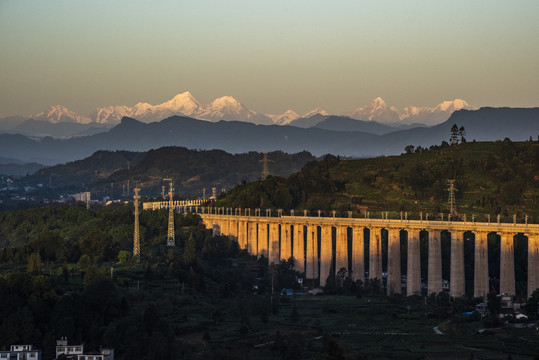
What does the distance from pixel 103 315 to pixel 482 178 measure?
9200 cm

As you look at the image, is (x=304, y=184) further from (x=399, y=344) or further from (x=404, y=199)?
(x=399, y=344)

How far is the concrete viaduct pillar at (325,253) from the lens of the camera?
505 ft

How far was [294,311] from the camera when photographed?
116625 millimetres

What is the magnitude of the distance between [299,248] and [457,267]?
1487 inches

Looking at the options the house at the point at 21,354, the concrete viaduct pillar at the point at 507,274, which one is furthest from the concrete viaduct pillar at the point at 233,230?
the house at the point at 21,354

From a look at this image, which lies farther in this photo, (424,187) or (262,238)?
(424,187)

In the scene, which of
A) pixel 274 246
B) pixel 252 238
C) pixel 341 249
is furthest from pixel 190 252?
pixel 252 238

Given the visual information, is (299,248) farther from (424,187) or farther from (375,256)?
(424,187)

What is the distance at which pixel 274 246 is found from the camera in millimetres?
169375

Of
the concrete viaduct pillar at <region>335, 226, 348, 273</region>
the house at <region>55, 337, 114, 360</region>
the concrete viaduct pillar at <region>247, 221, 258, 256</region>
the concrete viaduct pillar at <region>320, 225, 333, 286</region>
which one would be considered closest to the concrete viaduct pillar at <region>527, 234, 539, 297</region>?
the concrete viaduct pillar at <region>335, 226, 348, 273</region>

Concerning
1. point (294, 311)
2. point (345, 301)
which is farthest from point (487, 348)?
point (345, 301)

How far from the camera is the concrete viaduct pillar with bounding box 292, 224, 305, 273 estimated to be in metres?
165

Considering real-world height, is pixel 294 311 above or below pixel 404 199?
below

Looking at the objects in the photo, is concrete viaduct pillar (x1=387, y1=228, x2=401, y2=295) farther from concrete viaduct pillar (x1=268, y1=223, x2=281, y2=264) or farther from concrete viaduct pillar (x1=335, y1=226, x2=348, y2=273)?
concrete viaduct pillar (x1=268, y1=223, x2=281, y2=264)
